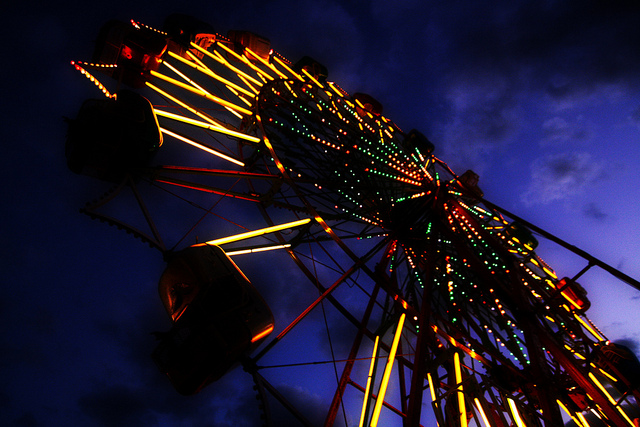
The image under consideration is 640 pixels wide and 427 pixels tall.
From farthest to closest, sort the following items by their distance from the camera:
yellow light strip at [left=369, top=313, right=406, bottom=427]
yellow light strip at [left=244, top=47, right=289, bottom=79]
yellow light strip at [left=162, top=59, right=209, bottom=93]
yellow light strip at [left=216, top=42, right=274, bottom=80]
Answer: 1. yellow light strip at [left=244, top=47, right=289, bottom=79]
2. yellow light strip at [left=216, top=42, right=274, bottom=80]
3. yellow light strip at [left=162, top=59, right=209, bottom=93]
4. yellow light strip at [left=369, top=313, right=406, bottom=427]

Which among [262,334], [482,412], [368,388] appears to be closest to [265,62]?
[262,334]

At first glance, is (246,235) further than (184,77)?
No

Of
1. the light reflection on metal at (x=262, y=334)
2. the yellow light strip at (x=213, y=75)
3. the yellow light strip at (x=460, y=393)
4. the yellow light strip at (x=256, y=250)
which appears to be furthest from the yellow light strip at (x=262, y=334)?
the yellow light strip at (x=213, y=75)

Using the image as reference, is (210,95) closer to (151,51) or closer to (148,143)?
(151,51)

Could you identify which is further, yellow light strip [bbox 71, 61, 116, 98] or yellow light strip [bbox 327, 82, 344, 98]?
yellow light strip [bbox 327, 82, 344, 98]

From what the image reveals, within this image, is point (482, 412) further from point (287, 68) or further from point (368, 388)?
point (287, 68)

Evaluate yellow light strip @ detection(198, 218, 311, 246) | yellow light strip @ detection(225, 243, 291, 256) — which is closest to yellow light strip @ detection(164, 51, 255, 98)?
yellow light strip @ detection(198, 218, 311, 246)

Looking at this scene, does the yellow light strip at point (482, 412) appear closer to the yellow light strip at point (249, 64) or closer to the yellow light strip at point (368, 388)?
the yellow light strip at point (368, 388)

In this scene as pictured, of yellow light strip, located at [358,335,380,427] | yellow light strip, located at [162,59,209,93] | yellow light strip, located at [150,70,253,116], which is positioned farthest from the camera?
yellow light strip, located at [162,59,209,93]

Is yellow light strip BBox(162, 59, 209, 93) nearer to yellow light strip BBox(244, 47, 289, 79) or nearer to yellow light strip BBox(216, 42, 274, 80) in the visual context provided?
yellow light strip BBox(216, 42, 274, 80)

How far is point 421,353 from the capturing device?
6266 mm

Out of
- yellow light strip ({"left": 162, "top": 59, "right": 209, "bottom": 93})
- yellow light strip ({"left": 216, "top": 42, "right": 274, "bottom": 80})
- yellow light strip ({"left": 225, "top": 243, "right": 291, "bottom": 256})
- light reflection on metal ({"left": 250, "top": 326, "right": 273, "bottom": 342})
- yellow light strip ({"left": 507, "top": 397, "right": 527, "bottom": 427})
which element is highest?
yellow light strip ({"left": 216, "top": 42, "right": 274, "bottom": 80})

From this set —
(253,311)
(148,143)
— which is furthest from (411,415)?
(148,143)

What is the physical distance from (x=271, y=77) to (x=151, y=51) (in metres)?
3.43
